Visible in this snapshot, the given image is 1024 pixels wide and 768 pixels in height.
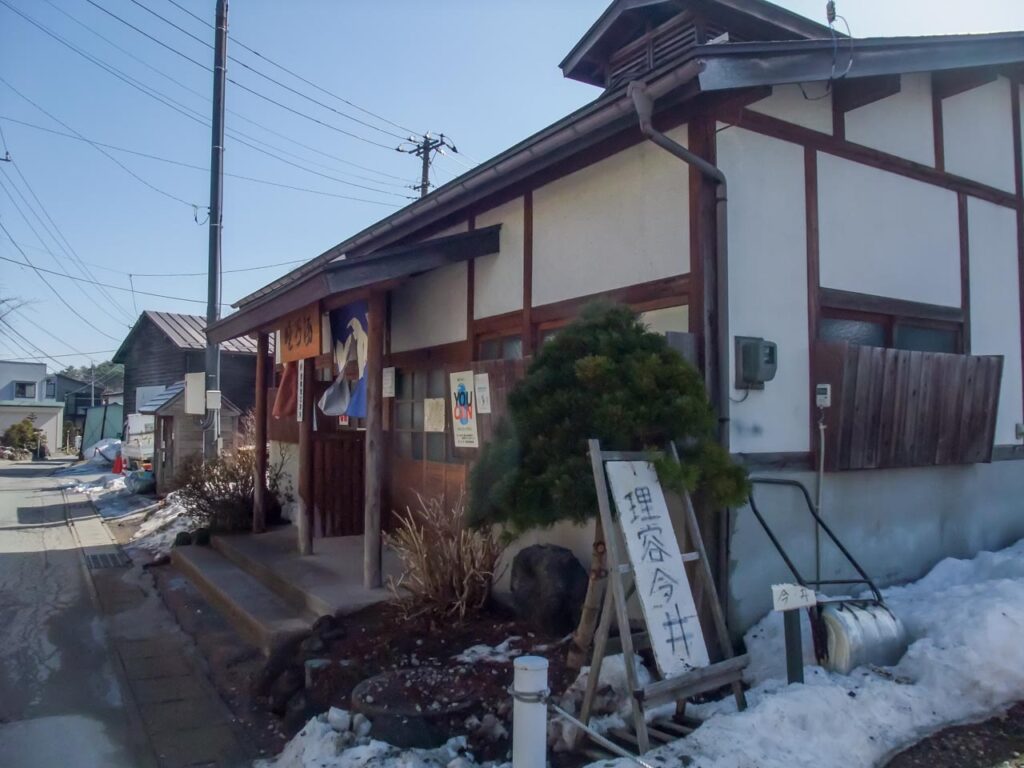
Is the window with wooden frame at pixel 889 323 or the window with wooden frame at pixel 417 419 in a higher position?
the window with wooden frame at pixel 889 323

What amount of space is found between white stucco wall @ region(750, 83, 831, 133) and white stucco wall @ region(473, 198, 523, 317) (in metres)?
2.31

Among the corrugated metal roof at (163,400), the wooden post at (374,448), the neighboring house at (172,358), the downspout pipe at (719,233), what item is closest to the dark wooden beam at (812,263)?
the downspout pipe at (719,233)

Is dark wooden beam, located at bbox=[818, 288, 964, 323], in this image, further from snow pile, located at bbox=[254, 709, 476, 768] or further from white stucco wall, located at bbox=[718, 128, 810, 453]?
snow pile, located at bbox=[254, 709, 476, 768]

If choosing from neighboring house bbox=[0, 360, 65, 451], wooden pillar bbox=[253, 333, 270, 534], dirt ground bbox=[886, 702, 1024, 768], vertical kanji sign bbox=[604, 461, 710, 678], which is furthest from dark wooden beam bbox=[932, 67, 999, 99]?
neighboring house bbox=[0, 360, 65, 451]

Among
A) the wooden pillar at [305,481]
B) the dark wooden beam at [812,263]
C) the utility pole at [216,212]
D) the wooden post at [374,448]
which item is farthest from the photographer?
the utility pole at [216,212]

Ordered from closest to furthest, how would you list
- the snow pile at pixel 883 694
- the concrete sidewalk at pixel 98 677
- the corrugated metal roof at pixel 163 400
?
the snow pile at pixel 883 694 → the concrete sidewalk at pixel 98 677 → the corrugated metal roof at pixel 163 400

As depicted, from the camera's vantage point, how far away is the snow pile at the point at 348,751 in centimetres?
394

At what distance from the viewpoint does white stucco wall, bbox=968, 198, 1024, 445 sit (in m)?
6.94

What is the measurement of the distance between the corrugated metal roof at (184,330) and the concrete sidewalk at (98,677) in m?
11.3

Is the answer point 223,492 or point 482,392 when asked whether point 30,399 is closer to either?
point 223,492

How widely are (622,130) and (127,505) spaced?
15.2 meters

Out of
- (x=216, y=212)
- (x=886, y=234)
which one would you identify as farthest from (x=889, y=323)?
(x=216, y=212)

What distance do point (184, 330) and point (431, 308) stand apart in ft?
66.5

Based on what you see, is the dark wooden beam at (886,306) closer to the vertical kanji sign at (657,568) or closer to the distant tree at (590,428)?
the distant tree at (590,428)
